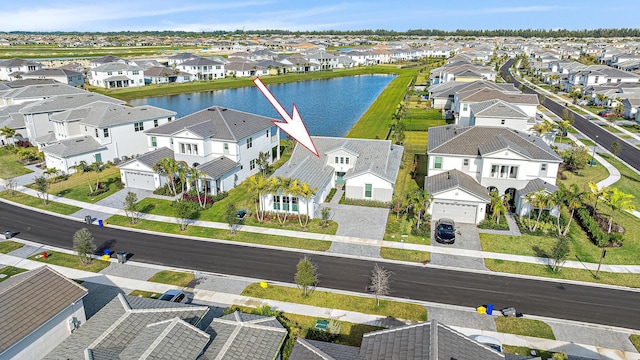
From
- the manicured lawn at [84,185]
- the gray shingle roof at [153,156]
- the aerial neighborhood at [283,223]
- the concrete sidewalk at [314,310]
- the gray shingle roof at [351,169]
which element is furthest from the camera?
the gray shingle roof at [153,156]

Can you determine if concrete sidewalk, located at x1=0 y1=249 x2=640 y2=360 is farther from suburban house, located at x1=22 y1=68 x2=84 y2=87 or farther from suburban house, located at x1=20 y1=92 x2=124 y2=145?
suburban house, located at x1=22 y1=68 x2=84 y2=87

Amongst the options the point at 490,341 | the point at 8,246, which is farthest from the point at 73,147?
the point at 490,341

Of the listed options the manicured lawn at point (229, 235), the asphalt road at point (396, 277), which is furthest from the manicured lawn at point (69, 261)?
the manicured lawn at point (229, 235)

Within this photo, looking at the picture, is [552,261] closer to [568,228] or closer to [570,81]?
[568,228]

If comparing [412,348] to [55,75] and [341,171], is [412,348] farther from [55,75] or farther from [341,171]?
[55,75]

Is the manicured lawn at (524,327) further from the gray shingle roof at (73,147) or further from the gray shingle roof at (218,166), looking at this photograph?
the gray shingle roof at (73,147)

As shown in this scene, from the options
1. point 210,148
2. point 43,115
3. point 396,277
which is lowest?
point 396,277
